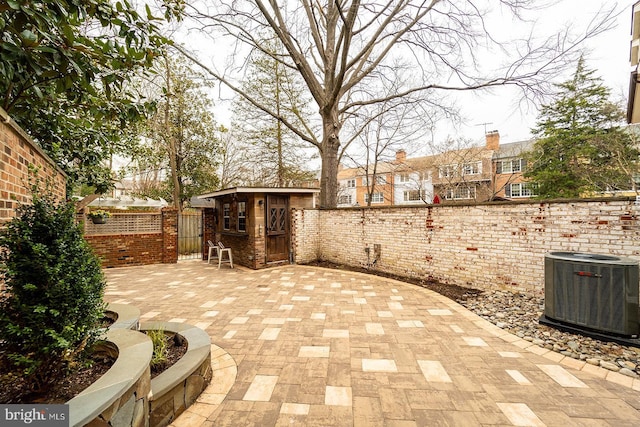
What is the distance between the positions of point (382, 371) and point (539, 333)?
223cm

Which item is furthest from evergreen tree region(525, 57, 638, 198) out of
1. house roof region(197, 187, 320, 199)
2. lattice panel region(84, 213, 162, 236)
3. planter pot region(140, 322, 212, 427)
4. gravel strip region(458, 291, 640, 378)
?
lattice panel region(84, 213, 162, 236)

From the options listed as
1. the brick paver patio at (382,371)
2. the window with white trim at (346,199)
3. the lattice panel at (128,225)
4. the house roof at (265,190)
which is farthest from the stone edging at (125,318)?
the window with white trim at (346,199)

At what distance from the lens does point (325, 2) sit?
932 cm

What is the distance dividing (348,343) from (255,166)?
12.3m

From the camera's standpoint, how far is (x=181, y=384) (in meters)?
1.94

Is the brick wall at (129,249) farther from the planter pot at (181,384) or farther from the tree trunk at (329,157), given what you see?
the planter pot at (181,384)

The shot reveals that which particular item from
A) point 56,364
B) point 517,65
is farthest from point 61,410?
point 517,65

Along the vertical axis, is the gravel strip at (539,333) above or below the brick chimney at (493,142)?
below

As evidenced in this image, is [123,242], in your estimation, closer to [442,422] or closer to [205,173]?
[205,173]

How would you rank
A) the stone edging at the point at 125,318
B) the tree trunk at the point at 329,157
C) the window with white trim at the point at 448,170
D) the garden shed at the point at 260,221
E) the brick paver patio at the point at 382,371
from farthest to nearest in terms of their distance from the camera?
1. the window with white trim at the point at 448,170
2. the tree trunk at the point at 329,157
3. the garden shed at the point at 260,221
4. the stone edging at the point at 125,318
5. the brick paver patio at the point at 382,371

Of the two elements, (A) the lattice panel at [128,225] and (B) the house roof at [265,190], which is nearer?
(B) the house roof at [265,190]

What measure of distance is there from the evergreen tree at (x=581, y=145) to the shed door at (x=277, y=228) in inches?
561

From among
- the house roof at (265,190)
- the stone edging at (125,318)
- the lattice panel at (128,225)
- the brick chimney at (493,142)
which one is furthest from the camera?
the brick chimney at (493,142)

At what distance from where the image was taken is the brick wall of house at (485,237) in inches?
142
